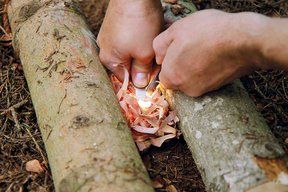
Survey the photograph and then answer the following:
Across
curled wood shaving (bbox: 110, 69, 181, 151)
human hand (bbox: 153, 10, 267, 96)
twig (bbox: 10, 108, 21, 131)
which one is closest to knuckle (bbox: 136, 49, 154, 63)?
human hand (bbox: 153, 10, 267, 96)

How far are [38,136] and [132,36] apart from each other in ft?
3.23

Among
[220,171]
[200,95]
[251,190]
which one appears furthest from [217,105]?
[251,190]

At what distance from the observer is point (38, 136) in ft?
10.1

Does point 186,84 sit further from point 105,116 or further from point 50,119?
point 50,119

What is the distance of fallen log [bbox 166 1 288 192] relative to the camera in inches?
91.4

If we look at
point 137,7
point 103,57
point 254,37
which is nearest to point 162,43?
point 137,7

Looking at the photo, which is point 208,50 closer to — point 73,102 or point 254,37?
point 254,37

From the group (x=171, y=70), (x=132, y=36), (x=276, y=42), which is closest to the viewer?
(x=276, y=42)

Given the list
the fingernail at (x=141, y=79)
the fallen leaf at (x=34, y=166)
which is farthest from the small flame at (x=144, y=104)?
the fallen leaf at (x=34, y=166)

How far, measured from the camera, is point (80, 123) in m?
2.54

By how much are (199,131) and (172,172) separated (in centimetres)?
44

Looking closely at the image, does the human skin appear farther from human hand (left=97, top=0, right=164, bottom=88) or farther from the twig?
the twig

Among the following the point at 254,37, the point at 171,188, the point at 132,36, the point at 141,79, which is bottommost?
the point at 171,188

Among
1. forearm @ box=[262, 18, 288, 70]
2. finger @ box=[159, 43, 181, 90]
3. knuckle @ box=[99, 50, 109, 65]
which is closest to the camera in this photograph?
forearm @ box=[262, 18, 288, 70]
